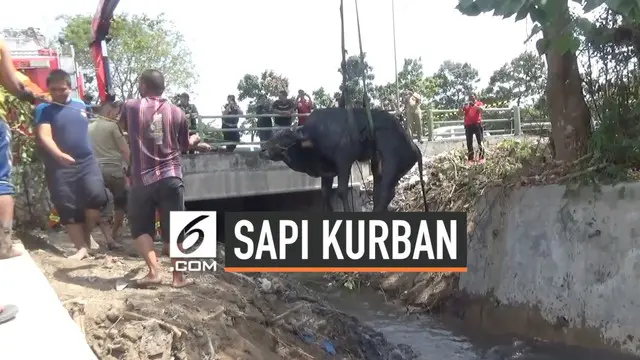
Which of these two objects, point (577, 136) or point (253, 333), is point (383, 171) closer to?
point (577, 136)

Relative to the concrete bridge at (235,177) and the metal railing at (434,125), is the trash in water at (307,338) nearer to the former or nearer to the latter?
the metal railing at (434,125)

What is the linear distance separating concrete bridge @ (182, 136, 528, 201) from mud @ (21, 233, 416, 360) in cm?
513

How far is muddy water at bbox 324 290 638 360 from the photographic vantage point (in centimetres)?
679

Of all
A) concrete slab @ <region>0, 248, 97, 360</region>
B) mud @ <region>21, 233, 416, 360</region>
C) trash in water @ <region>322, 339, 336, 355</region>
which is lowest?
trash in water @ <region>322, 339, 336, 355</region>

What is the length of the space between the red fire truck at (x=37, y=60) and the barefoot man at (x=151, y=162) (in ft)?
24.2

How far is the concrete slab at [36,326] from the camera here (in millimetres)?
3354

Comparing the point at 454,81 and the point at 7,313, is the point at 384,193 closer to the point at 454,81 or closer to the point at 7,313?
the point at 7,313

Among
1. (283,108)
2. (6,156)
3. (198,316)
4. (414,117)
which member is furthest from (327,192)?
(414,117)

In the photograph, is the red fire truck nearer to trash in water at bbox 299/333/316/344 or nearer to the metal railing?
the metal railing

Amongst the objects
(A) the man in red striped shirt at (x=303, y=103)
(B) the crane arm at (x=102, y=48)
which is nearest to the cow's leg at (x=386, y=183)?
(B) the crane arm at (x=102, y=48)

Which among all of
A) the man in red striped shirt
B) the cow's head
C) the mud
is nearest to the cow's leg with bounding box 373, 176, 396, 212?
the cow's head

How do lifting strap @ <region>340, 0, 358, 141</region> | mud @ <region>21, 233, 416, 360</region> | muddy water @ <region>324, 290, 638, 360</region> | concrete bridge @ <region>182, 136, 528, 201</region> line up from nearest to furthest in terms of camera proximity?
mud @ <region>21, 233, 416, 360</region> < muddy water @ <region>324, 290, 638, 360</region> < lifting strap @ <region>340, 0, 358, 141</region> < concrete bridge @ <region>182, 136, 528, 201</region>

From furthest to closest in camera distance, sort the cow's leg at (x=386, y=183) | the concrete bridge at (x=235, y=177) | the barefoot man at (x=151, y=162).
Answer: the concrete bridge at (x=235, y=177) < the cow's leg at (x=386, y=183) < the barefoot man at (x=151, y=162)

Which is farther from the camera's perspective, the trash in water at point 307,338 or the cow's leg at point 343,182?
Answer: the cow's leg at point 343,182
